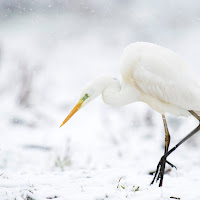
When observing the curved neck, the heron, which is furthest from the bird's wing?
the curved neck

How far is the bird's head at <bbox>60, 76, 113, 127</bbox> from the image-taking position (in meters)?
3.23

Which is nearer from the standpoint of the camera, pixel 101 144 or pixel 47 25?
pixel 101 144

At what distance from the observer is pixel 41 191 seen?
2453 millimetres

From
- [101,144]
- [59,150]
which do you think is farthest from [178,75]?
[101,144]

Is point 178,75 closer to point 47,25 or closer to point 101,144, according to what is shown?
point 101,144

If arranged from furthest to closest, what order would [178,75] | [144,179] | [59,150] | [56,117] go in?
[56,117] < [59,150] < [144,179] < [178,75]

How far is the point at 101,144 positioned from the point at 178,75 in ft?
16.7

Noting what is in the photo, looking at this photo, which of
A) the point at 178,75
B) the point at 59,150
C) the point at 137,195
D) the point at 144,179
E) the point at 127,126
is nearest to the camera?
the point at 137,195

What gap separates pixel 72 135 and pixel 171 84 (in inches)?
221

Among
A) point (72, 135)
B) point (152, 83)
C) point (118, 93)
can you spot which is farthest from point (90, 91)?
point (72, 135)

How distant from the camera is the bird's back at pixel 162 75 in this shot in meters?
3.06

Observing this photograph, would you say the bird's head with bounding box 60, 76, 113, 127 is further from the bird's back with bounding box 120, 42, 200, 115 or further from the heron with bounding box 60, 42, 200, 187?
the bird's back with bounding box 120, 42, 200, 115

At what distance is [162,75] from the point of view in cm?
310

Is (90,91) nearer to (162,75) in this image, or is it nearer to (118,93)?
A: (118,93)
